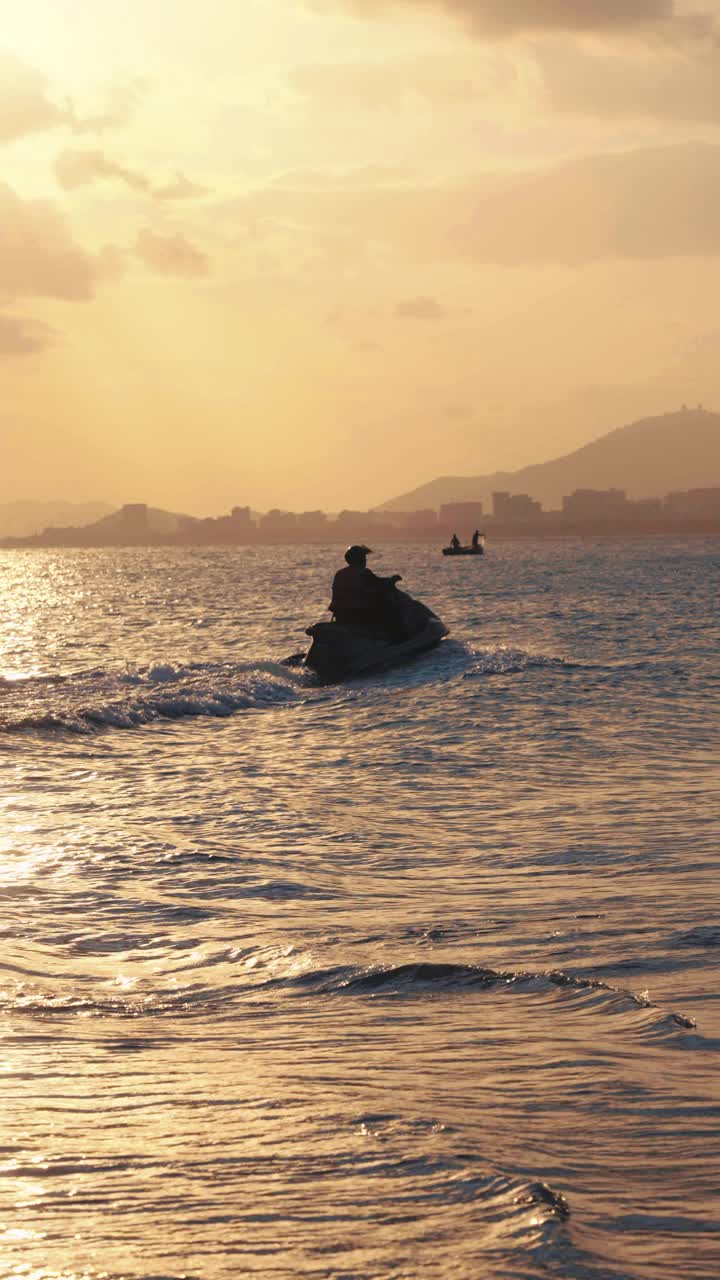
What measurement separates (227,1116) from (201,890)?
171 inches

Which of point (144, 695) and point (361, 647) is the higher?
point (361, 647)

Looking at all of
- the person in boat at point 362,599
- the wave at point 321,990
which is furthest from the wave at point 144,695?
Answer: the wave at point 321,990

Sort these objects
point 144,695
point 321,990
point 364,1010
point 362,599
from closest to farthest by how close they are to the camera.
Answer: point 364,1010 → point 321,990 → point 144,695 → point 362,599

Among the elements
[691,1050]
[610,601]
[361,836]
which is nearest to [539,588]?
[610,601]

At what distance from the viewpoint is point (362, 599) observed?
29656 mm

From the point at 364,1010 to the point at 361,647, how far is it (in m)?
22.7

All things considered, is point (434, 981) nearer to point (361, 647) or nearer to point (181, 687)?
point (181, 687)

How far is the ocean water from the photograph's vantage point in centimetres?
378

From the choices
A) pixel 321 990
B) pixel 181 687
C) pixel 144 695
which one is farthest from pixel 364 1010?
pixel 181 687

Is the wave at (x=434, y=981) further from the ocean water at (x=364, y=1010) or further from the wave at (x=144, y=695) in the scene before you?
the wave at (x=144, y=695)

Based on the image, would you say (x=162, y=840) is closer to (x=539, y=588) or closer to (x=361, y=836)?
(x=361, y=836)

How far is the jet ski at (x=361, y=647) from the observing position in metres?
27.7

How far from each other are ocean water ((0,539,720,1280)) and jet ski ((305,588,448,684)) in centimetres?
1032

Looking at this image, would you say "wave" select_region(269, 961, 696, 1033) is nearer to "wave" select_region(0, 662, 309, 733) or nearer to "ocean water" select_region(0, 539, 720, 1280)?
"ocean water" select_region(0, 539, 720, 1280)
